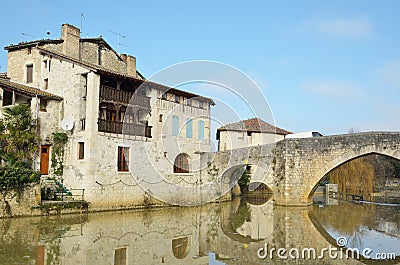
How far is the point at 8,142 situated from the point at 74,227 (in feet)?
→ 21.9

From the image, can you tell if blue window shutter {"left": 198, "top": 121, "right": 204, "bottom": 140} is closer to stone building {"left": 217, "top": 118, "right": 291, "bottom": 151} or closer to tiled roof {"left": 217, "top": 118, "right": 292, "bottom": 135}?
stone building {"left": 217, "top": 118, "right": 291, "bottom": 151}

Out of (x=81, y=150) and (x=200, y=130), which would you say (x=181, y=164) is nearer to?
(x=200, y=130)

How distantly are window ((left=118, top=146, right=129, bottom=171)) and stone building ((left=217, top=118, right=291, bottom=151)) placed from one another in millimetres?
15512

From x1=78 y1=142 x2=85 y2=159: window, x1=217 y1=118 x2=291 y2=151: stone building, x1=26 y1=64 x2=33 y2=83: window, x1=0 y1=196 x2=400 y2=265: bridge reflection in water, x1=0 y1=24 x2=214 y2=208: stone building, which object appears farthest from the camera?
x1=217 y1=118 x2=291 y2=151: stone building

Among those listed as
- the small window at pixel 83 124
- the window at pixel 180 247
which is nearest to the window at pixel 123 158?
the small window at pixel 83 124

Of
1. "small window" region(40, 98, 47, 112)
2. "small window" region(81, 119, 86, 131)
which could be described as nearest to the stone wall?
"small window" region(81, 119, 86, 131)

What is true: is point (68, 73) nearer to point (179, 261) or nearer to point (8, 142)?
point (8, 142)

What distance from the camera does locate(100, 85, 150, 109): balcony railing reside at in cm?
1934

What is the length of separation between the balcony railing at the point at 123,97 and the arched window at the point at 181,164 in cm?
403

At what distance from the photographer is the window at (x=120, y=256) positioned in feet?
Answer: 28.7

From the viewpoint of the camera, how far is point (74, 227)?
13430 mm

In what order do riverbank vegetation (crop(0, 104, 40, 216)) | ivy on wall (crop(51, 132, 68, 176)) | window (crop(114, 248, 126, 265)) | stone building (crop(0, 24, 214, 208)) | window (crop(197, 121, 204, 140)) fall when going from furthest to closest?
window (crop(197, 121, 204, 140))
ivy on wall (crop(51, 132, 68, 176))
stone building (crop(0, 24, 214, 208))
riverbank vegetation (crop(0, 104, 40, 216))
window (crop(114, 248, 126, 265))

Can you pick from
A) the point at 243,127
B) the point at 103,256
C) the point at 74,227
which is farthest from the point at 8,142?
the point at 243,127

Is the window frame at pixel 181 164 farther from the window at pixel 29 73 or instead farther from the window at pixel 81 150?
the window at pixel 29 73
